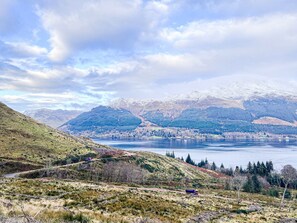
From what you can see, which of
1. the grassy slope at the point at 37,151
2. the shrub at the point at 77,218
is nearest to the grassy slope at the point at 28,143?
the grassy slope at the point at 37,151

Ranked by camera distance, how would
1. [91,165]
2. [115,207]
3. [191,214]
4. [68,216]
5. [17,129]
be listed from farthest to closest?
[17,129]
[91,165]
[191,214]
[115,207]
[68,216]

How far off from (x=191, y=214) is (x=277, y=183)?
109405 millimetres

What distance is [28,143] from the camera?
388 ft

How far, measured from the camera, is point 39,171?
267ft

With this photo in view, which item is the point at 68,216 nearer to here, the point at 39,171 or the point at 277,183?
the point at 39,171

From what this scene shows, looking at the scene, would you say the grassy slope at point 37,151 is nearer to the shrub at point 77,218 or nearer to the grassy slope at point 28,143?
the grassy slope at point 28,143

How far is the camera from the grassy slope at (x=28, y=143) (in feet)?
335

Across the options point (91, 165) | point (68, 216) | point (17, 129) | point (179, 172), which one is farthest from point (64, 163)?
point (68, 216)

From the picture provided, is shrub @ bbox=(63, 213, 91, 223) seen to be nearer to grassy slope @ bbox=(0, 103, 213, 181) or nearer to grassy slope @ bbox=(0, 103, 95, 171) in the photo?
grassy slope @ bbox=(0, 103, 213, 181)

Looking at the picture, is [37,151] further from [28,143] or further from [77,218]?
[77,218]

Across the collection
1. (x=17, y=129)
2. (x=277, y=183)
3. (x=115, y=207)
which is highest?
(x=17, y=129)

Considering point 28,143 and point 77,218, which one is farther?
point 28,143

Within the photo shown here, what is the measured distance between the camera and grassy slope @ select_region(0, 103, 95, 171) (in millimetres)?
102250

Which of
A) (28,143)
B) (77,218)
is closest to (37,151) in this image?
(28,143)
